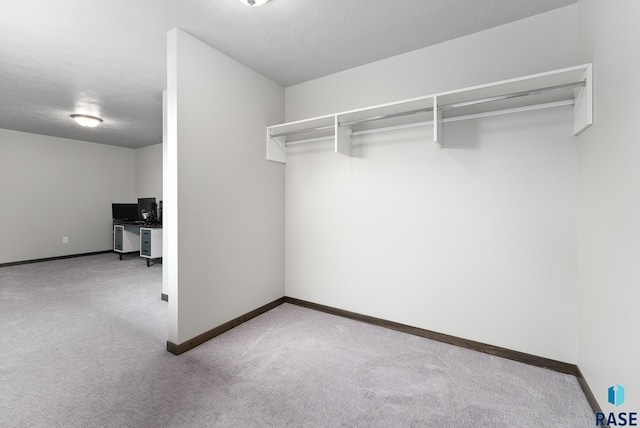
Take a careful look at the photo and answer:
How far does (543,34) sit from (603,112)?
0.98 meters

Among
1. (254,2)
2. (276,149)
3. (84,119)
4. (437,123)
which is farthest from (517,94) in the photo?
(84,119)

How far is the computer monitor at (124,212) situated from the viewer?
6598 millimetres

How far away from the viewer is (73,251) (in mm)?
6484

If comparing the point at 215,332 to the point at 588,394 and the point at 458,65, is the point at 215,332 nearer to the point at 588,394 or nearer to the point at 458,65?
the point at 588,394

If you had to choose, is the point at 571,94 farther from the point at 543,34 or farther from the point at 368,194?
the point at 368,194

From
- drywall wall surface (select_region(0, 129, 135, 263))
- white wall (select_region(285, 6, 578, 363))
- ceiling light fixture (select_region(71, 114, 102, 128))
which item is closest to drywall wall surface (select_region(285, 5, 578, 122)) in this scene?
white wall (select_region(285, 6, 578, 363))

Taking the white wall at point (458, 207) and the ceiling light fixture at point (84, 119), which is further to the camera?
the ceiling light fixture at point (84, 119)

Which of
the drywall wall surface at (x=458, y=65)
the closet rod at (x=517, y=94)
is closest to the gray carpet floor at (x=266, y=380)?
the closet rod at (x=517, y=94)

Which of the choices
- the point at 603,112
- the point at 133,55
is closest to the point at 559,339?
the point at 603,112

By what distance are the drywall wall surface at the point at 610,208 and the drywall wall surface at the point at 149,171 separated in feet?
24.6

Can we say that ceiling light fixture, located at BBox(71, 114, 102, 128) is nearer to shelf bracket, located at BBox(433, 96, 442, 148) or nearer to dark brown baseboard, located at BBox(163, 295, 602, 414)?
dark brown baseboard, located at BBox(163, 295, 602, 414)

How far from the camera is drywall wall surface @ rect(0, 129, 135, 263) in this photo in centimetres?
557

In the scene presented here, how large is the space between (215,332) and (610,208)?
9.72 ft

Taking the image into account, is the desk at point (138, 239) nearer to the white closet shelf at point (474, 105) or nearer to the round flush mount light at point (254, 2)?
the white closet shelf at point (474, 105)
